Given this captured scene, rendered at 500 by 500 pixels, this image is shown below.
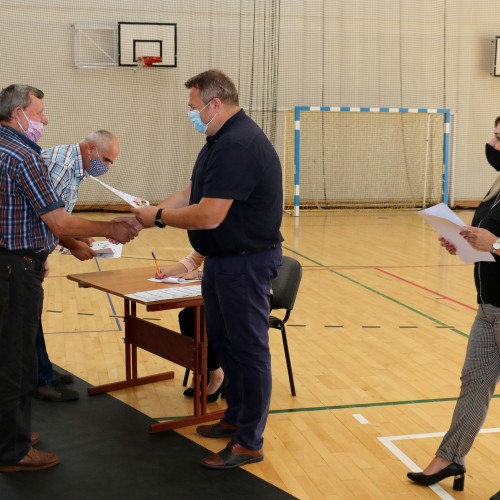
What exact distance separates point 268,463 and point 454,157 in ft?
39.2

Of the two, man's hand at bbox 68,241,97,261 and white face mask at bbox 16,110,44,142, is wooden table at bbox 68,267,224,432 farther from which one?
white face mask at bbox 16,110,44,142

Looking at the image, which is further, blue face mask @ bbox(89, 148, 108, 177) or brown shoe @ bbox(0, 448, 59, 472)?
blue face mask @ bbox(89, 148, 108, 177)

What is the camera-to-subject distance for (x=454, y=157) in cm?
1459

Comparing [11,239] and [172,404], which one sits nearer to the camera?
[11,239]

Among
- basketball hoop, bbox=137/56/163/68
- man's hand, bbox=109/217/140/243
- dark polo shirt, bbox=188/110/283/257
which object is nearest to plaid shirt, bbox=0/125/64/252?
man's hand, bbox=109/217/140/243

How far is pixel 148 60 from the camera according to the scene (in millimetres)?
13086

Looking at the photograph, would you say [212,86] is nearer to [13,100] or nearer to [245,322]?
[13,100]

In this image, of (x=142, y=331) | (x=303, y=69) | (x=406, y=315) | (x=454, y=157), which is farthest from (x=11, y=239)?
(x=454, y=157)

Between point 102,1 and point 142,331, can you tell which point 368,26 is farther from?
point 142,331

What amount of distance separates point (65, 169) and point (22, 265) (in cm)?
97

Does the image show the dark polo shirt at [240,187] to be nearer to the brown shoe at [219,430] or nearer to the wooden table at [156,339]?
the wooden table at [156,339]

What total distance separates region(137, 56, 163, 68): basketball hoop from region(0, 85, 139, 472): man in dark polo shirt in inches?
394

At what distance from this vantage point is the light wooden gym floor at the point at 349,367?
3.53 meters

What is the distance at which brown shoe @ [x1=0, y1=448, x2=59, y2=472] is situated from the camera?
340cm
